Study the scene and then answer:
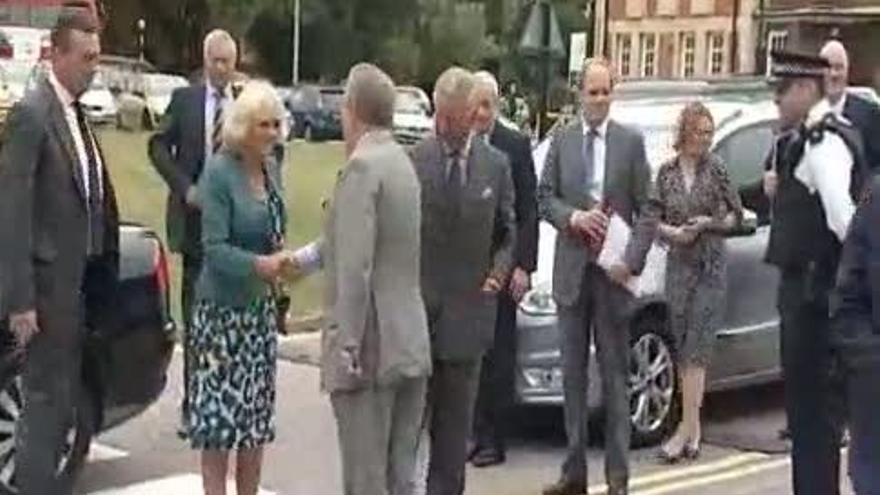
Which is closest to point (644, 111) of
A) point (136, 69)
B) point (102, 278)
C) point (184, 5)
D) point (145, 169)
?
point (102, 278)

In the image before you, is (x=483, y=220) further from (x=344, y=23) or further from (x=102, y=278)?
(x=344, y=23)

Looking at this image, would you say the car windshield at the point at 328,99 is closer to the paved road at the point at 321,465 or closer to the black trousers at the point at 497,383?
the paved road at the point at 321,465

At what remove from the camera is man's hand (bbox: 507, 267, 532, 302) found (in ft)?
29.8

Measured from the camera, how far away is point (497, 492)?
30.1 feet

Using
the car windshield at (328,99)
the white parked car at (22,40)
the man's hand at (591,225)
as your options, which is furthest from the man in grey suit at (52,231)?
the car windshield at (328,99)

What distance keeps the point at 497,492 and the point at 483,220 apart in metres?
1.86

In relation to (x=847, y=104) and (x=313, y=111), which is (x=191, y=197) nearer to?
(x=847, y=104)

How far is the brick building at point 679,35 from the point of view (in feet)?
227

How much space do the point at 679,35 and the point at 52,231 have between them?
67.6 m

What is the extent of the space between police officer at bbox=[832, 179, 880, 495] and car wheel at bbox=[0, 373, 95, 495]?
11.8 ft

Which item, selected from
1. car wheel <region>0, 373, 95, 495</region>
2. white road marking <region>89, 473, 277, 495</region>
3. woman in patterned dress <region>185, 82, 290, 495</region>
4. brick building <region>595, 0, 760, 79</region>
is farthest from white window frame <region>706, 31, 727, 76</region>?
woman in patterned dress <region>185, 82, 290, 495</region>

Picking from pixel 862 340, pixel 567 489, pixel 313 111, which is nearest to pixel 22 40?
pixel 313 111

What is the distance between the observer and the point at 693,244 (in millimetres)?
10039

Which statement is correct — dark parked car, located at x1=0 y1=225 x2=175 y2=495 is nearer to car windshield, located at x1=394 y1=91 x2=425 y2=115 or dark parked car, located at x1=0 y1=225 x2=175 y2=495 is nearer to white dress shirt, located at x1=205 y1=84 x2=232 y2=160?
white dress shirt, located at x1=205 y1=84 x2=232 y2=160
